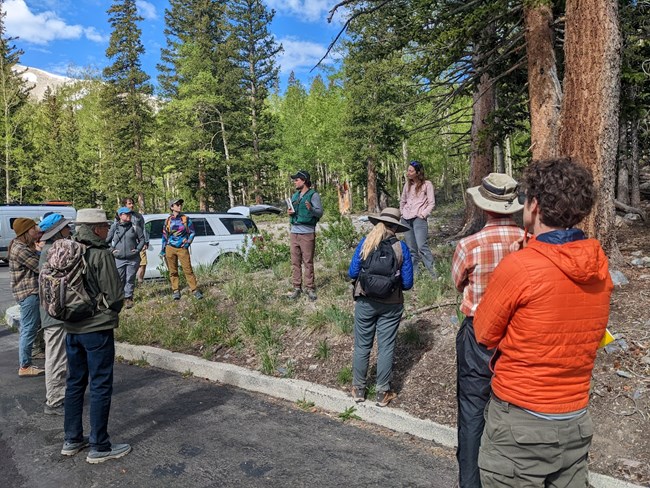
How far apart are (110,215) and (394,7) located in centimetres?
3367

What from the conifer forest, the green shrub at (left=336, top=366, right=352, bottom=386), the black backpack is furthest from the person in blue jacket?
the conifer forest

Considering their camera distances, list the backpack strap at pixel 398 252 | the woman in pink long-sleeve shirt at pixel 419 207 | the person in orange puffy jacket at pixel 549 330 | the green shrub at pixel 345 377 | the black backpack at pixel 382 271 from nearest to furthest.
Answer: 1. the person in orange puffy jacket at pixel 549 330
2. the black backpack at pixel 382 271
3. the backpack strap at pixel 398 252
4. the green shrub at pixel 345 377
5. the woman in pink long-sleeve shirt at pixel 419 207

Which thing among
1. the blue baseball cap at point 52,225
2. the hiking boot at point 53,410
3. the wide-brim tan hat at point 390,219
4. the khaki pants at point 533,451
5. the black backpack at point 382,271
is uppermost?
the blue baseball cap at point 52,225

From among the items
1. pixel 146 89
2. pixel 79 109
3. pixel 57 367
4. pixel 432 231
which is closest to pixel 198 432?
pixel 57 367

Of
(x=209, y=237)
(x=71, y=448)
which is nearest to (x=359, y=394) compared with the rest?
(x=71, y=448)

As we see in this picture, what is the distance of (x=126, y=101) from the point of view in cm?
3556

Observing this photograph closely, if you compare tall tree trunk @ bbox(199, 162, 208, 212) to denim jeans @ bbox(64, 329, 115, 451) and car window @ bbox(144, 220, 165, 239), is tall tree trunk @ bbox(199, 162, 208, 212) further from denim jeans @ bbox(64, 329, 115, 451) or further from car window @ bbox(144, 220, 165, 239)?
denim jeans @ bbox(64, 329, 115, 451)

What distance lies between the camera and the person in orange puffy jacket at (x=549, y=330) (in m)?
1.84

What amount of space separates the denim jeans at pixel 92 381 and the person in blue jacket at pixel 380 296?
2205 mm

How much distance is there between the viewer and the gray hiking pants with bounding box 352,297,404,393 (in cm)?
438

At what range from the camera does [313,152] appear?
41.6 m

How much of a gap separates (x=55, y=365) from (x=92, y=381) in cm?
145

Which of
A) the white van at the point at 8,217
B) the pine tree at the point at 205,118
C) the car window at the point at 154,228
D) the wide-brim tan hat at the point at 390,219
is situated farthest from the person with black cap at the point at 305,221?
the pine tree at the point at 205,118

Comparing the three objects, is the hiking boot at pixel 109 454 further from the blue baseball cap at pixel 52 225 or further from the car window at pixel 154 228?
the car window at pixel 154 228
